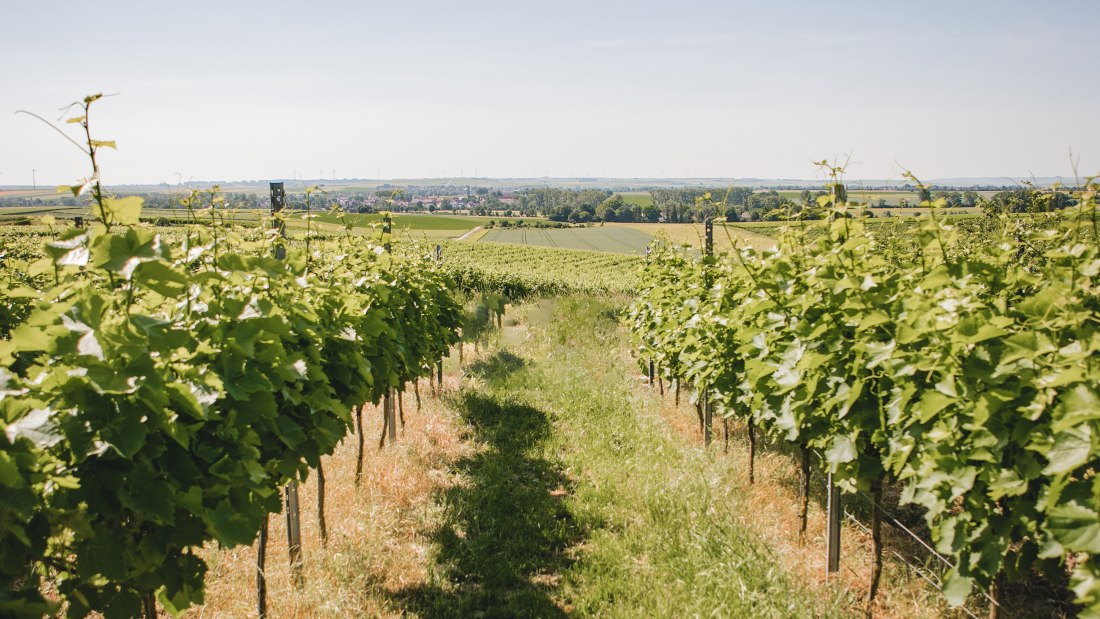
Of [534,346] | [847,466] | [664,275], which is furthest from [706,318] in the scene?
[534,346]

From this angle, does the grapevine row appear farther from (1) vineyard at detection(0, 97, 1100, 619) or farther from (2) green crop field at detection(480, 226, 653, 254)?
(2) green crop field at detection(480, 226, 653, 254)

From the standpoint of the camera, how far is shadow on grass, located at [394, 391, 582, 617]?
4.09m

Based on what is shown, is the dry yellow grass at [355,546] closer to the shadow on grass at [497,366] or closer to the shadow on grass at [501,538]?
the shadow on grass at [501,538]

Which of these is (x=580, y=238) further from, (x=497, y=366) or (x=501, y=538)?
(x=501, y=538)

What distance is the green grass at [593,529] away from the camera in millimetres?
3912

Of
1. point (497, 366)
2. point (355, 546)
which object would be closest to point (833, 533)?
point (355, 546)

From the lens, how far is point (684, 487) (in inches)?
204

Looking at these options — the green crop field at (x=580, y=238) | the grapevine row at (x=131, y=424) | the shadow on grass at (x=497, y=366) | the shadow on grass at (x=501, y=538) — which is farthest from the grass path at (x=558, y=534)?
the green crop field at (x=580, y=238)

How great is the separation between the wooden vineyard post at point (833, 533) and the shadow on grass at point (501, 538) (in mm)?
1595

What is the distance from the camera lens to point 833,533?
3.92 m

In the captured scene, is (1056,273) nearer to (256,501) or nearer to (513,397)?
(256,501)

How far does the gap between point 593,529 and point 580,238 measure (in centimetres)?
4742

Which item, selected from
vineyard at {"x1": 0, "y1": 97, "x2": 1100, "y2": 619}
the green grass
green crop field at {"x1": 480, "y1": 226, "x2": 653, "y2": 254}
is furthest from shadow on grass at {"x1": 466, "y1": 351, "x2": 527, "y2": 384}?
green crop field at {"x1": 480, "y1": 226, "x2": 653, "y2": 254}

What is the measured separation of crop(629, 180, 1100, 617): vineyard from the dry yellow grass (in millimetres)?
2531
